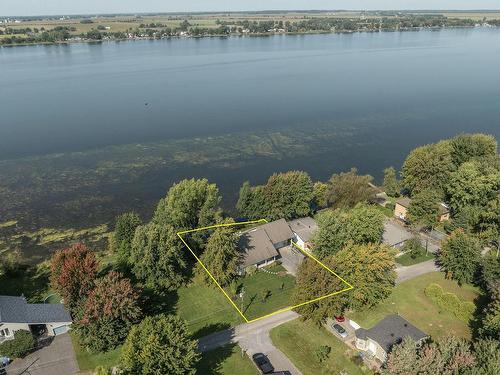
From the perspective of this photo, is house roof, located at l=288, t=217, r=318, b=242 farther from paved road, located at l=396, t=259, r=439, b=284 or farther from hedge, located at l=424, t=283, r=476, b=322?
hedge, located at l=424, t=283, r=476, b=322

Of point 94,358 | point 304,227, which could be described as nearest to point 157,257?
point 94,358

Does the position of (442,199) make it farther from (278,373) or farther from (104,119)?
(104,119)

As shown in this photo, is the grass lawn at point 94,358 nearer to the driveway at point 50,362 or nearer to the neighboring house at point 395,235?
the driveway at point 50,362

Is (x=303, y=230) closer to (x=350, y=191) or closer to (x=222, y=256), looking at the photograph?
(x=350, y=191)

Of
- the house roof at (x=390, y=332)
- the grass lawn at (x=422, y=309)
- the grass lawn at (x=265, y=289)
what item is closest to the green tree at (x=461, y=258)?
the grass lawn at (x=422, y=309)

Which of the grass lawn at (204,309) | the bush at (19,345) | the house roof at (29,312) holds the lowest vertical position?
the grass lawn at (204,309)

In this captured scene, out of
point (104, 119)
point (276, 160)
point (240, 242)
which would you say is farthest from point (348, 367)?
point (104, 119)

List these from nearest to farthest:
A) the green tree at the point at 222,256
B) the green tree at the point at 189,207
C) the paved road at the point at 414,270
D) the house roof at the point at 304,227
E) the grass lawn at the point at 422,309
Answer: the grass lawn at the point at 422,309, the green tree at the point at 222,256, the paved road at the point at 414,270, the green tree at the point at 189,207, the house roof at the point at 304,227
